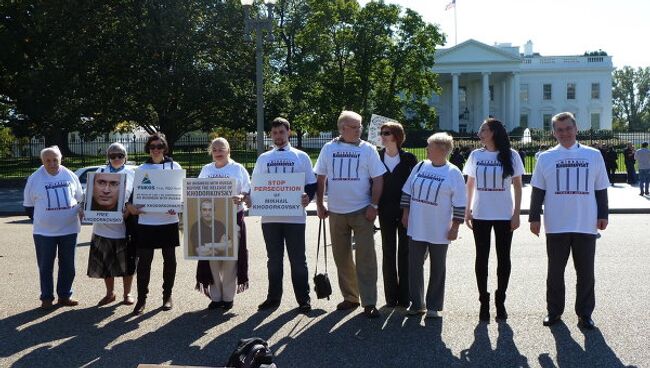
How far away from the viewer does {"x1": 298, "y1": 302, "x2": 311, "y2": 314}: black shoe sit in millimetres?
6934

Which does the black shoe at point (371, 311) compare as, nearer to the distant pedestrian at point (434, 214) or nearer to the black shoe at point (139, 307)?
the distant pedestrian at point (434, 214)

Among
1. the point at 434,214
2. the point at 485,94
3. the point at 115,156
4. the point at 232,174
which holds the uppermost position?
the point at 485,94

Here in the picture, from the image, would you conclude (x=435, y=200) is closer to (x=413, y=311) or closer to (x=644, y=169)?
(x=413, y=311)

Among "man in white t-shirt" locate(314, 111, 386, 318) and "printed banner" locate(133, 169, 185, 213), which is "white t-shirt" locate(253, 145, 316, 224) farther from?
"printed banner" locate(133, 169, 185, 213)

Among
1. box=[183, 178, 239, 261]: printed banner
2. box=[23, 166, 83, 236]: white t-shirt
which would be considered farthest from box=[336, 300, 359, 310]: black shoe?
box=[23, 166, 83, 236]: white t-shirt

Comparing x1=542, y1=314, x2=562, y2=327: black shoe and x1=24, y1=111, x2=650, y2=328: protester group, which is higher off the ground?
x1=24, y1=111, x2=650, y2=328: protester group

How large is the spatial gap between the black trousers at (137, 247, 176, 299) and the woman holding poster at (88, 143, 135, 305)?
371mm

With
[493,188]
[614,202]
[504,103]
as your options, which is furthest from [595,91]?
[493,188]

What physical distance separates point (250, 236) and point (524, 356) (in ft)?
28.4

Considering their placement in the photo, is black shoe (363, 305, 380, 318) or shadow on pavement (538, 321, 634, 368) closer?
shadow on pavement (538, 321, 634, 368)

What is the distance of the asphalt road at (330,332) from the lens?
5.42 m

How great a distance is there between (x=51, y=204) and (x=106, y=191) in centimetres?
66

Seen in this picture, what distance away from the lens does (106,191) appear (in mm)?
7258

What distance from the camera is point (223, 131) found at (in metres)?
50.5
